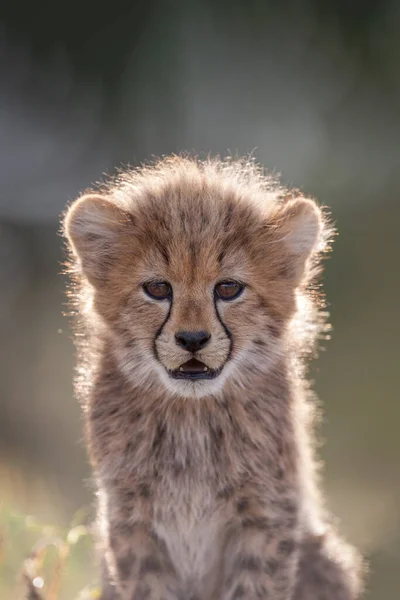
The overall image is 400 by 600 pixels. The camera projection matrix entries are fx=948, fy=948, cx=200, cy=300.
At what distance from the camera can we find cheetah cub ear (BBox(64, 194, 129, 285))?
2479 millimetres

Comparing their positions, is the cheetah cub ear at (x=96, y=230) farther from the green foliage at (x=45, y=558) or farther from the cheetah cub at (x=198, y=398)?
the green foliage at (x=45, y=558)

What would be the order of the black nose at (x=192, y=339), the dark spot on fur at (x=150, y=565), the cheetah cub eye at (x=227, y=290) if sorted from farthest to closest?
1. the dark spot on fur at (x=150, y=565)
2. the cheetah cub eye at (x=227, y=290)
3. the black nose at (x=192, y=339)

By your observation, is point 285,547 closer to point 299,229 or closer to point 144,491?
point 144,491

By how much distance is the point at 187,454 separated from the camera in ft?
8.18

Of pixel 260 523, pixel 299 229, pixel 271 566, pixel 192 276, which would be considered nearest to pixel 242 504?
pixel 260 523

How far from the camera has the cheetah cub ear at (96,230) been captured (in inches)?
97.6

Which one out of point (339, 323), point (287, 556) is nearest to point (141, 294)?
point (287, 556)

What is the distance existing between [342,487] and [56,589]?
3.11 m

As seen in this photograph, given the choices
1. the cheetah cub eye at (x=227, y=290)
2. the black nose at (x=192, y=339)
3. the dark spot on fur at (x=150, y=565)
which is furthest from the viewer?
the dark spot on fur at (x=150, y=565)

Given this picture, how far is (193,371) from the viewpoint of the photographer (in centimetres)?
231

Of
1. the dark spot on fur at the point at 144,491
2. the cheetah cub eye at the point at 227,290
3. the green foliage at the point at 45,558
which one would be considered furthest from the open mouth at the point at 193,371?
the green foliage at the point at 45,558

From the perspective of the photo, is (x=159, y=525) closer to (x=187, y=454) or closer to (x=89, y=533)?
(x=187, y=454)

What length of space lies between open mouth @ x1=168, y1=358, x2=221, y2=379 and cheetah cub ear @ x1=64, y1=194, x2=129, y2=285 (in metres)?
0.35

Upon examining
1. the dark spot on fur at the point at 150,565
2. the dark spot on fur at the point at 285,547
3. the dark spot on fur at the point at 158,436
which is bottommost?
the dark spot on fur at the point at 150,565
